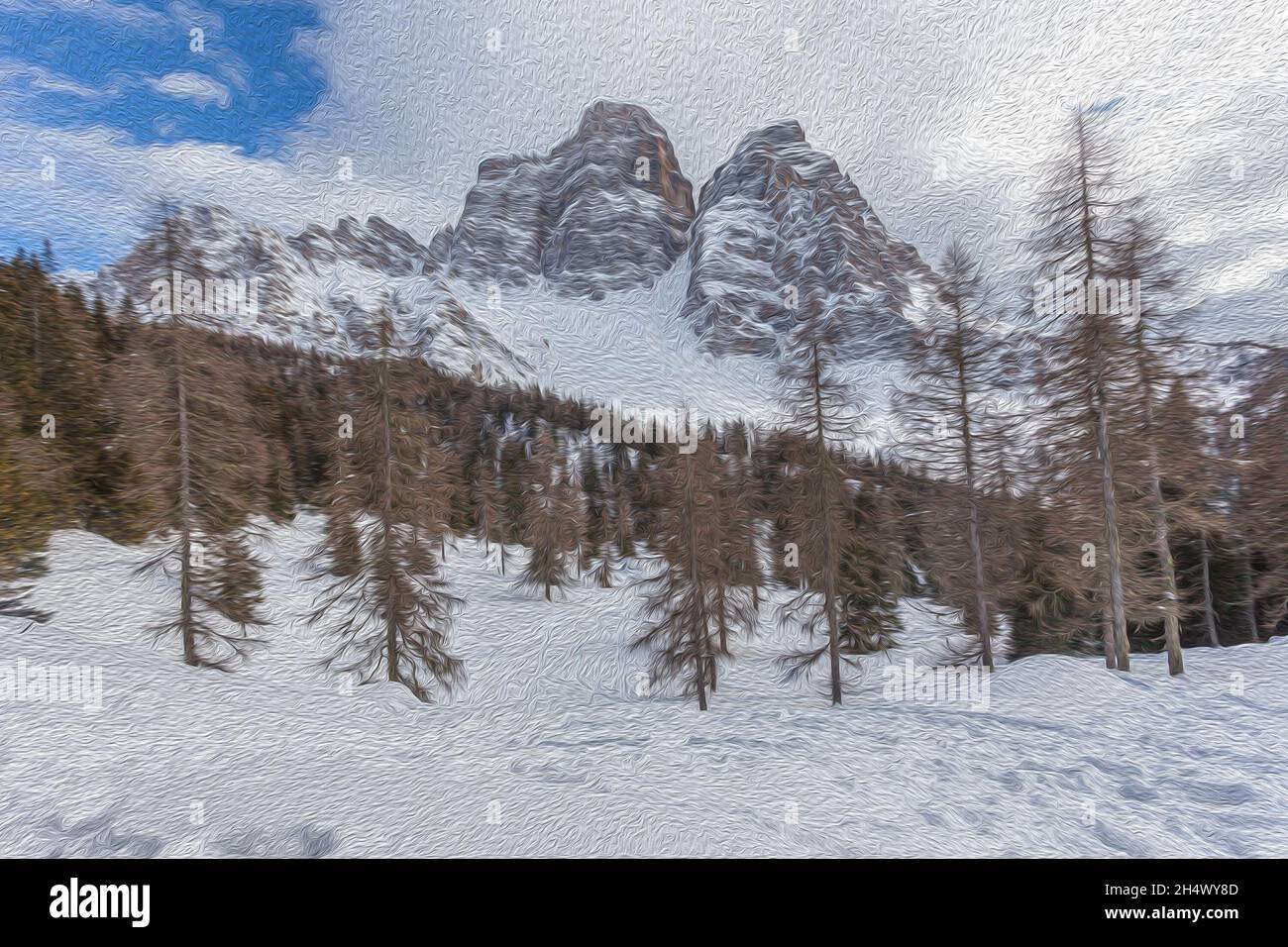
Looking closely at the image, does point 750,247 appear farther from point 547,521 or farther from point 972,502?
point 972,502

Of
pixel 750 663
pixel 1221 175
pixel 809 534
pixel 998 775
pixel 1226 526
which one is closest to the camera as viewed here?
pixel 998 775

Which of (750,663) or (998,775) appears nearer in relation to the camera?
(998,775)

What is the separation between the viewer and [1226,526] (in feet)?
27.0

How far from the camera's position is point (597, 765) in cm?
574

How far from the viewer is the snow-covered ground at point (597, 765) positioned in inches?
177

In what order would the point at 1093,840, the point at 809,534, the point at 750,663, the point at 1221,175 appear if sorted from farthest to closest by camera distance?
the point at 750,663
the point at 809,534
the point at 1221,175
the point at 1093,840

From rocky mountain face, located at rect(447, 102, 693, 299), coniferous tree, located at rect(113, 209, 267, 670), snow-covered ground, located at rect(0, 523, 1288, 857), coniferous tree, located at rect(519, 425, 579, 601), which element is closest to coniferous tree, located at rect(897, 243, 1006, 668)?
snow-covered ground, located at rect(0, 523, 1288, 857)

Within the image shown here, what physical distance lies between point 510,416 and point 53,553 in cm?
6589

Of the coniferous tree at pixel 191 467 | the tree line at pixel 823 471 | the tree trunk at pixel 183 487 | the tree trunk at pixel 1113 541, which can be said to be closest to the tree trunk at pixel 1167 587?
the tree line at pixel 823 471

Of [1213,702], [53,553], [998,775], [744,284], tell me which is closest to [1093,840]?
[998,775]

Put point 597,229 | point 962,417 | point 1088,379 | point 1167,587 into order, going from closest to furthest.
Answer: point 1088,379 → point 1167,587 → point 962,417 → point 597,229

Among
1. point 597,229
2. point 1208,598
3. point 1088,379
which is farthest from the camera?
point 597,229

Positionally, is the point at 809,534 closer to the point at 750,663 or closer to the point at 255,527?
the point at 750,663

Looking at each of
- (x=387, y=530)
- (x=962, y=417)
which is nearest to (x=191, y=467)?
(x=387, y=530)
